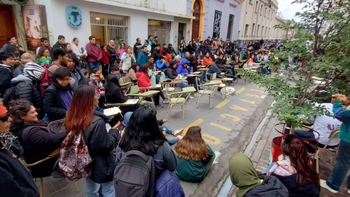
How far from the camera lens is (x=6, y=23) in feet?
23.3

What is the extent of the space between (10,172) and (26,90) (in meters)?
2.11

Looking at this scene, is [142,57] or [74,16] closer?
[74,16]

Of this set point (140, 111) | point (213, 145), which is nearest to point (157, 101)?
point (213, 145)

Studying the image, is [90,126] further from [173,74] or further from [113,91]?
[173,74]

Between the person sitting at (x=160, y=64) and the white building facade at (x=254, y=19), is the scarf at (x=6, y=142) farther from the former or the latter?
the white building facade at (x=254, y=19)

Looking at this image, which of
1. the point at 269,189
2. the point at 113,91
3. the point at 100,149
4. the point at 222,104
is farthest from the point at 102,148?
the point at 222,104

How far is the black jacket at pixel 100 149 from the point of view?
2.10 m

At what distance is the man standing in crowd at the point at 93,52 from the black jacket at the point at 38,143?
18.8 feet

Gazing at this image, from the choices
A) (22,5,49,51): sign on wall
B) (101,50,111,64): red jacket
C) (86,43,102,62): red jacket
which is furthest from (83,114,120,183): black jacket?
(22,5,49,51): sign on wall

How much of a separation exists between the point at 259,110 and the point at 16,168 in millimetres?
6988

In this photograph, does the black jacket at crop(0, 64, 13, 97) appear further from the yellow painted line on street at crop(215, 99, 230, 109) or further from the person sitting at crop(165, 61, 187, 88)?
the yellow painted line on street at crop(215, 99, 230, 109)

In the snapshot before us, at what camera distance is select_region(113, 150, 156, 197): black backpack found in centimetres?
163

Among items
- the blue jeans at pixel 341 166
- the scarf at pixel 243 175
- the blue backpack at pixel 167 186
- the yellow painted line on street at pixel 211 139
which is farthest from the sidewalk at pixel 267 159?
the blue backpack at pixel 167 186

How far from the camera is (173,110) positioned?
6.38 metres
